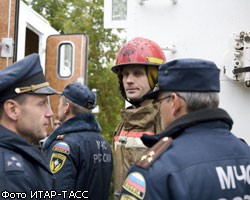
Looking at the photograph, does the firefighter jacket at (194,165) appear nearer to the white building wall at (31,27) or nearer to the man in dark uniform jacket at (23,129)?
the man in dark uniform jacket at (23,129)

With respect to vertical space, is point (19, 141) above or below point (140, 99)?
below

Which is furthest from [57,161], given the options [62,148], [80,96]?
[80,96]

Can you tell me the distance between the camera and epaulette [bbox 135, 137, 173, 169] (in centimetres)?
160

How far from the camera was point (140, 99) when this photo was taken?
9.11 ft

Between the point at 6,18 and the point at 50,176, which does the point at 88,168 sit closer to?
the point at 50,176

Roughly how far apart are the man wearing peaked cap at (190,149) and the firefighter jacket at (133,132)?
0.86 metres

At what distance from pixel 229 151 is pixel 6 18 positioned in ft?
9.17

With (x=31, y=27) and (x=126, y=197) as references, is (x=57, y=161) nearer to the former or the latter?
(x=126, y=197)

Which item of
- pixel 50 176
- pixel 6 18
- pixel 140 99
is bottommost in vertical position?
A: pixel 50 176

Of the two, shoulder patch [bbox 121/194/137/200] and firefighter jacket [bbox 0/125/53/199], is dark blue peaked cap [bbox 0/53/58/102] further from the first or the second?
shoulder patch [bbox 121/194/137/200]

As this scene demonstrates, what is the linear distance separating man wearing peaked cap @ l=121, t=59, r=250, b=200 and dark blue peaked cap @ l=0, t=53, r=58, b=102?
0.65m

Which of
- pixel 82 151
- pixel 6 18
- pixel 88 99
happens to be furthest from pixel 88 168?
pixel 6 18

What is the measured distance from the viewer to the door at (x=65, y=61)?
16.1 feet

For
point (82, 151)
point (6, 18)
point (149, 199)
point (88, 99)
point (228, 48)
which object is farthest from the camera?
point (6, 18)
